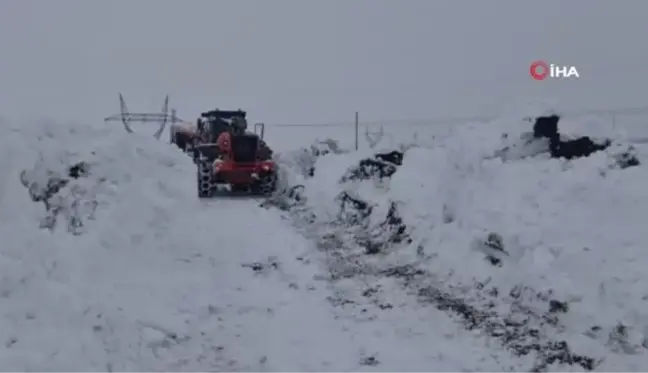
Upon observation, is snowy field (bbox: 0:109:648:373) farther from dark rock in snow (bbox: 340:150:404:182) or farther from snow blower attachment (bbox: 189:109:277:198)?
snow blower attachment (bbox: 189:109:277:198)

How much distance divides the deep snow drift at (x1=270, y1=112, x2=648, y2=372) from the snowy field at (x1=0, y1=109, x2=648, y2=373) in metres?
0.03

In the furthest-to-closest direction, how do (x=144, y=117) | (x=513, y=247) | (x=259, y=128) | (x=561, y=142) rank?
(x=144, y=117), (x=259, y=128), (x=561, y=142), (x=513, y=247)

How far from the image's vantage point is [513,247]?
24.4ft

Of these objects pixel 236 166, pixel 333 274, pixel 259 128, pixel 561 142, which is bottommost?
pixel 333 274

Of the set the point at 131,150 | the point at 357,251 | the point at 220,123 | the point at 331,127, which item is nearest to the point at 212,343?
the point at 357,251

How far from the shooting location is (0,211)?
20.7 feet

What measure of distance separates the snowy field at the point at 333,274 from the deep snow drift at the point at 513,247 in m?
0.03

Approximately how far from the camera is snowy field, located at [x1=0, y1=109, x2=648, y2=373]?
5.32 m

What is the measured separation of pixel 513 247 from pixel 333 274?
2268mm

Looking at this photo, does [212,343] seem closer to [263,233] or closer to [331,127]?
[263,233]

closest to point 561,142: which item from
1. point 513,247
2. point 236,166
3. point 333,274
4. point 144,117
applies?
point 513,247

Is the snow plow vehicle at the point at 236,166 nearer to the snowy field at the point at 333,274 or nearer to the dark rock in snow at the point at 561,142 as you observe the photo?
the snowy field at the point at 333,274

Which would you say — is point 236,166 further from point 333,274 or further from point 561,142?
point 333,274

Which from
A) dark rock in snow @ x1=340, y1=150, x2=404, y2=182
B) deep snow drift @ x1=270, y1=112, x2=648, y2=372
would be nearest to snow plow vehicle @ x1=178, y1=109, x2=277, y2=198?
dark rock in snow @ x1=340, y1=150, x2=404, y2=182
